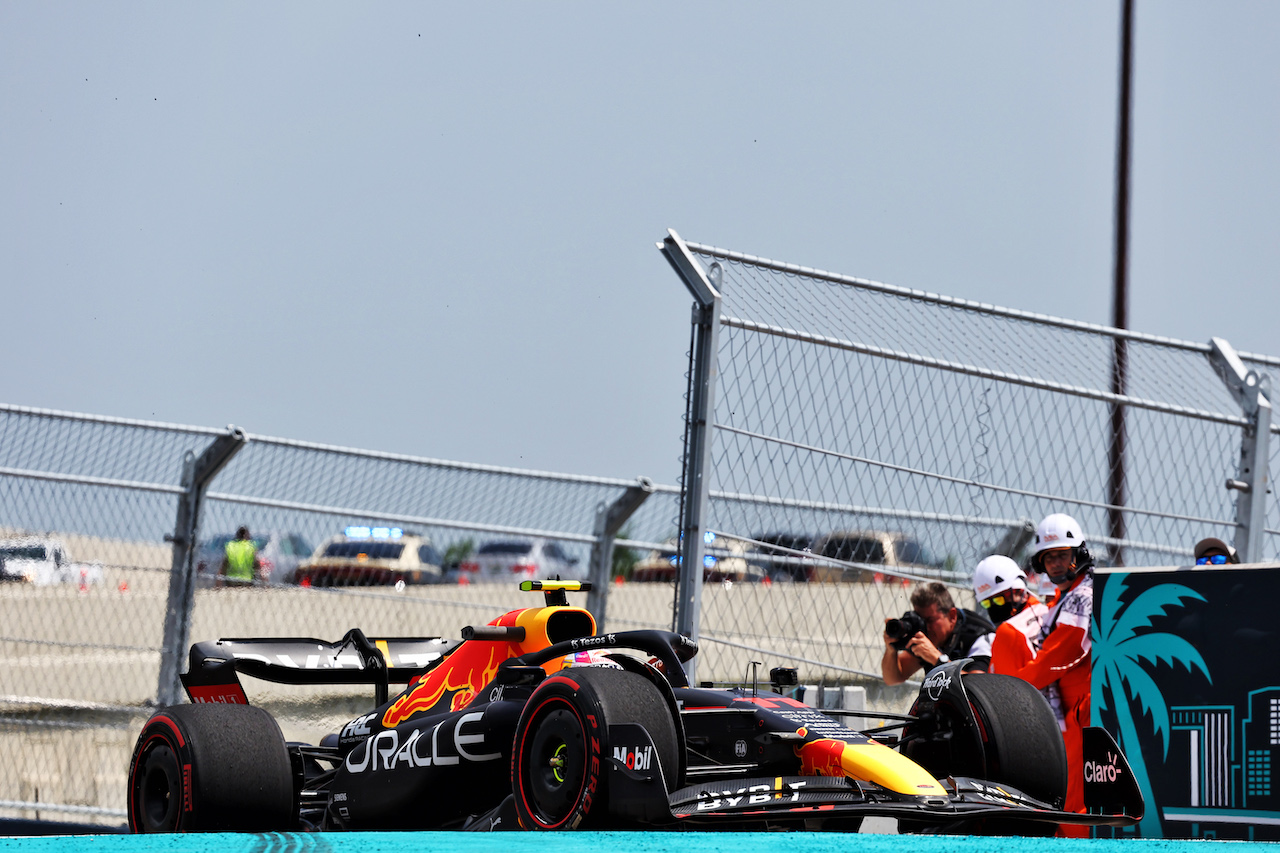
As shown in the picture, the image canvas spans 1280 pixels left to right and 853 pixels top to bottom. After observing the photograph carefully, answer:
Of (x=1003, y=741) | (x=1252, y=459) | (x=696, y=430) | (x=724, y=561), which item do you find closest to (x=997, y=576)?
(x=1252, y=459)

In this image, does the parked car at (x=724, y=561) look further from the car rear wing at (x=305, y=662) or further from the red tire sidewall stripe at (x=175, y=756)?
the red tire sidewall stripe at (x=175, y=756)

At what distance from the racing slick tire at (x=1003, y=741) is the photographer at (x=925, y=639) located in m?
1.98

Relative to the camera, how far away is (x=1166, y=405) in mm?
8273

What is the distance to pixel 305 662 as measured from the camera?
679cm

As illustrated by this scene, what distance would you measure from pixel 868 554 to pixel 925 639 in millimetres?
561

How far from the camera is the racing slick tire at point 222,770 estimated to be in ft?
17.7

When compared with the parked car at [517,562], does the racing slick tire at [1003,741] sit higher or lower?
lower

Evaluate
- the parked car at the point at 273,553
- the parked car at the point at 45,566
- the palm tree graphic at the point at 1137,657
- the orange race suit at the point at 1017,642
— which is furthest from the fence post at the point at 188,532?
the palm tree graphic at the point at 1137,657

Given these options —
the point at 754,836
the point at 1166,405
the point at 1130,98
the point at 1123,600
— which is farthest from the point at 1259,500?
the point at 1130,98

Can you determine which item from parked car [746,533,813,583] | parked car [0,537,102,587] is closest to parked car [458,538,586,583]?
parked car [0,537,102,587]

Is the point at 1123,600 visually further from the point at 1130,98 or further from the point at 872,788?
the point at 1130,98

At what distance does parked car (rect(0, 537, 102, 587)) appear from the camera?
28.4 feet

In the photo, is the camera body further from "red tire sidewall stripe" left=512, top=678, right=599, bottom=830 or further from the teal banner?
"red tire sidewall stripe" left=512, top=678, right=599, bottom=830

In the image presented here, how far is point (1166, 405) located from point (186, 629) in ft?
17.4
